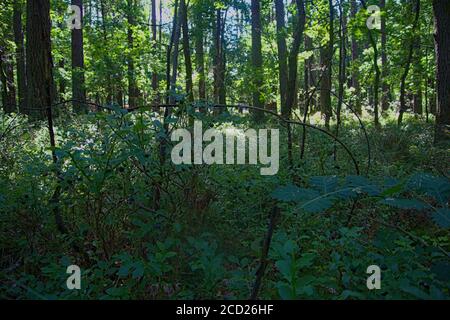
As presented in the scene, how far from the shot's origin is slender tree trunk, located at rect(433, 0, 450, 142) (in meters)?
6.89

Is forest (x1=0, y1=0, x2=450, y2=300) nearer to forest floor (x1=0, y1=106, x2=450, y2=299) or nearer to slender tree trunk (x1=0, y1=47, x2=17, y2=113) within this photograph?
forest floor (x1=0, y1=106, x2=450, y2=299)

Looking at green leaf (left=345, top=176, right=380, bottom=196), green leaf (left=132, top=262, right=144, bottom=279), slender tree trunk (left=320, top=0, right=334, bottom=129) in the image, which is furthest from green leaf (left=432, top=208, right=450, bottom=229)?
slender tree trunk (left=320, top=0, right=334, bottom=129)

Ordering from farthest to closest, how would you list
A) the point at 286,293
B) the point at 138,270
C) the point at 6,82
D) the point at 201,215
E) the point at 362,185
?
1. the point at 6,82
2. the point at 201,215
3. the point at 138,270
4. the point at 362,185
5. the point at 286,293

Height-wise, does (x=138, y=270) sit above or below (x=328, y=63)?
below

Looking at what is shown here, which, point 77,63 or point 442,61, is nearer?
point 442,61

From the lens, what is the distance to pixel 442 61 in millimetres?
7039

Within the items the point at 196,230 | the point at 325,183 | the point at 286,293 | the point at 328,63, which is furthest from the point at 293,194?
the point at 328,63

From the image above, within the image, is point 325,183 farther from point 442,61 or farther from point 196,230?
point 442,61

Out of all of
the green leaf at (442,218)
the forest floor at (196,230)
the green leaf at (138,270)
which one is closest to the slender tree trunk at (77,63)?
the forest floor at (196,230)

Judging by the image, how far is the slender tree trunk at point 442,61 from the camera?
689 cm

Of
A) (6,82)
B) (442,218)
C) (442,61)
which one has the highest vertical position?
(6,82)
